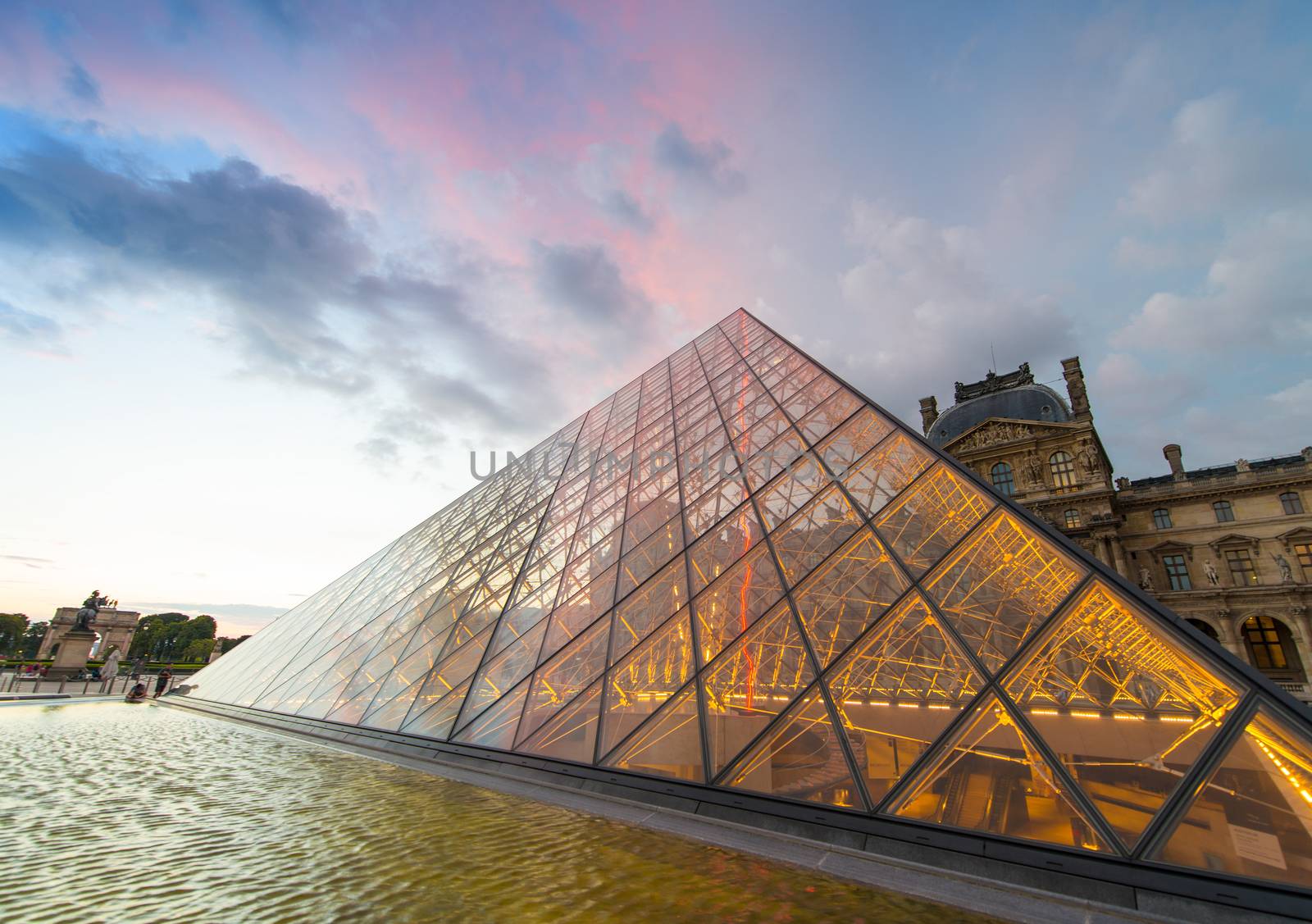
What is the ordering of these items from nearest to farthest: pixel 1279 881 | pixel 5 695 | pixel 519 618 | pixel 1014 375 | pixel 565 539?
pixel 1279 881 → pixel 519 618 → pixel 565 539 → pixel 5 695 → pixel 1014 375

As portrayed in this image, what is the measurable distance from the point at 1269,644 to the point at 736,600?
44260 mm

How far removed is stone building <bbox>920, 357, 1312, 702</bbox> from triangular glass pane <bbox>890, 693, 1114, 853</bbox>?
125ft

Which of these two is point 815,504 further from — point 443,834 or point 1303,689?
point 1303,689

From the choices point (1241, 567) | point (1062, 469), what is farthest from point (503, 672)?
point (1241, 567)

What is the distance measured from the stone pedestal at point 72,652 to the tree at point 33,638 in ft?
349

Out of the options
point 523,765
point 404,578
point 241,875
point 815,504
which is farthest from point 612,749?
point 404,578

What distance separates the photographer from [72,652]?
27469 mm

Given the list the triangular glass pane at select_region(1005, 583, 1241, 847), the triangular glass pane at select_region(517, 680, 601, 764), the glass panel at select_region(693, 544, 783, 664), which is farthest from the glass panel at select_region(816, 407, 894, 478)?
the triangular glass pane at select_region(517, 680, 601, 764)

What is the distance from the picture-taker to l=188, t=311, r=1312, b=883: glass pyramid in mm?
3768

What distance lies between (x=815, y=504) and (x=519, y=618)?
5842 mm

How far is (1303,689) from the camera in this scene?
93.7 feet

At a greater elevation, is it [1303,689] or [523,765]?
[1303,689]

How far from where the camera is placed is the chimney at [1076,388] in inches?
1549

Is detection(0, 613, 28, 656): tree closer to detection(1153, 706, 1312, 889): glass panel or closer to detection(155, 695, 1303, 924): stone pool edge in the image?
detection(155, 695, 1303, 924): stone pool edge
